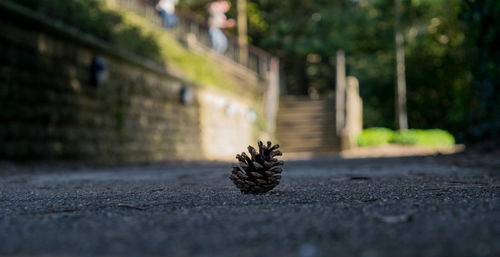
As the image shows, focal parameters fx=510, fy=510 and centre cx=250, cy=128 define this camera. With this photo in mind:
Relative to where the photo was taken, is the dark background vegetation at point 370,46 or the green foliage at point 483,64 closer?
the green foliage at point 483,64

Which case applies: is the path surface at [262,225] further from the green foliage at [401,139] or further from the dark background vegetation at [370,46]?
the green foliage at [401,139]

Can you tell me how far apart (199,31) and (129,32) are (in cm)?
503

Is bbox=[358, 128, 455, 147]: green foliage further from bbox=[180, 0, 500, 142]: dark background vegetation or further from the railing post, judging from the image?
the railing post

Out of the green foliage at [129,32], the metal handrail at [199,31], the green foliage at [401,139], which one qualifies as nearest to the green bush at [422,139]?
the green foliage at [401,139]

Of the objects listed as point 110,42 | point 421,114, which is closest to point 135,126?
point 110,42

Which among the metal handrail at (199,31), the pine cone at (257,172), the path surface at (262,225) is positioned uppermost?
the metal handrail at (199,31)

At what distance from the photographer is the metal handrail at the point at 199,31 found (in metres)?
11.4

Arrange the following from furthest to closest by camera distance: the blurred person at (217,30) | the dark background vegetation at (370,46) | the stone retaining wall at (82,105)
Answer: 1. the dark background vegetation at (370,46)
2. the blurred person at (217,30)
3. the stone retaining wall at (82,105)

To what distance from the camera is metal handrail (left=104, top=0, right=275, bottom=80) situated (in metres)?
11.4

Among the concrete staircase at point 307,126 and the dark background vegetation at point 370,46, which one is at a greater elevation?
the dark background vegetation at point 370,46

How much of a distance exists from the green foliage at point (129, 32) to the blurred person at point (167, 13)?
0.44m

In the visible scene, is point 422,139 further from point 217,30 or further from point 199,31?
point 199,31

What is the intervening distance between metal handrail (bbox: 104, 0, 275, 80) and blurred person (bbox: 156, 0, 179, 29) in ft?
0.42

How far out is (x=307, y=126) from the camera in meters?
14.7
